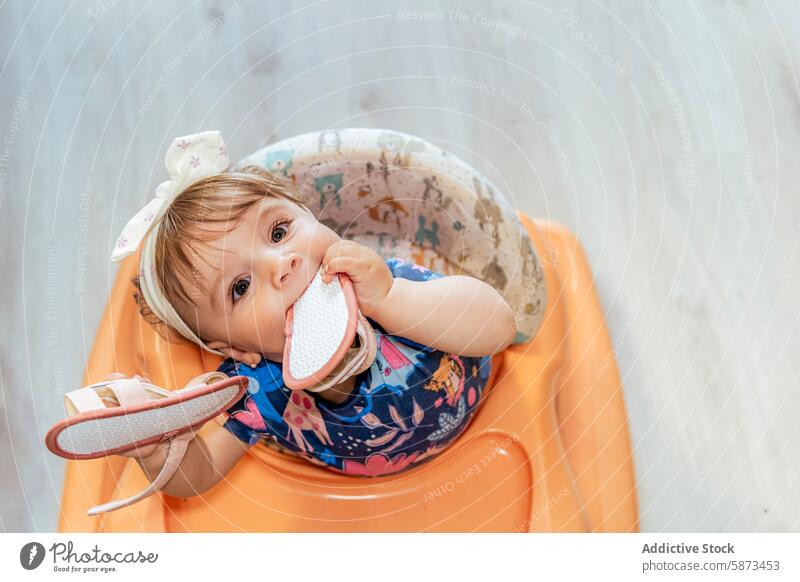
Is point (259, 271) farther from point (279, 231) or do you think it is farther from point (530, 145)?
point (530, 145)

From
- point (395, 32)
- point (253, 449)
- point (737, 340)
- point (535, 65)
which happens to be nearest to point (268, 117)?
point (395, 32)

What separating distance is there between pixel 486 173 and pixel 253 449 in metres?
0.42

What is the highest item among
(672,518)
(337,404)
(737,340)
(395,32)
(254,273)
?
(395,32)

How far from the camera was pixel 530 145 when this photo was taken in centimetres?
92

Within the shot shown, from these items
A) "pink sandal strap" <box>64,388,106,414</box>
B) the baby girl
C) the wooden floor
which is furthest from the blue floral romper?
the wooden floor

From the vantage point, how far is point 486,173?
924 mm

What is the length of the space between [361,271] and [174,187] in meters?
0.12

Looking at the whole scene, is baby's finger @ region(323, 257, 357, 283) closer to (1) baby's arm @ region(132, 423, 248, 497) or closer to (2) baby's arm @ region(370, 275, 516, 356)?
(2) baby's arm @ region(370, 275, 516, 356)

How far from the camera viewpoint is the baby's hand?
48 centimetres

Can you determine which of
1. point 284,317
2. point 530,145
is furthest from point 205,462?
point 530,145

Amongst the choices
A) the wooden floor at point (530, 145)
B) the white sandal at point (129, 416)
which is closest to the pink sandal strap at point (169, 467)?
the white sandal at point (129, 416)

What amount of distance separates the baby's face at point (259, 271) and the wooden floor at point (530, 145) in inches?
16.0
